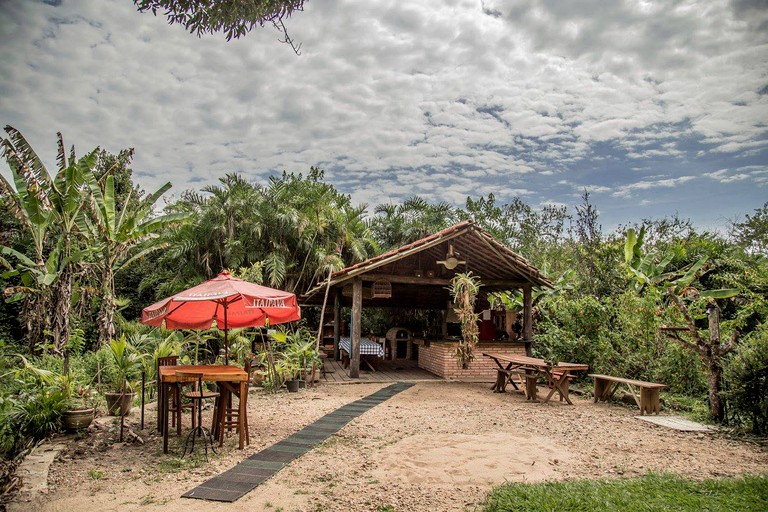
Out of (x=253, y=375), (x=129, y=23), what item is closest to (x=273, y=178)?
(x=253, y=375)

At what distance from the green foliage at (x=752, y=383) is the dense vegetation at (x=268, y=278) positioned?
0.02 metres

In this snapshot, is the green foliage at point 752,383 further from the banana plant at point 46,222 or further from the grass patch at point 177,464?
the banana plant at point 46,222

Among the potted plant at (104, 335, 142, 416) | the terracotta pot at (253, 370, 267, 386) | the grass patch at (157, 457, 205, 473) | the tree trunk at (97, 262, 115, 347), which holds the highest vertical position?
the tree trunk at (97, 262, 115, 347)

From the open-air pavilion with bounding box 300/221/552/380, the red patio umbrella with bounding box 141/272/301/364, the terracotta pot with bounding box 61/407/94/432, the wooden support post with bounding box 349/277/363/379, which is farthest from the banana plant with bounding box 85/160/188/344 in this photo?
the wooden support post with bounding box 349/277/363/379

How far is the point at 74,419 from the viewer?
6367 mm

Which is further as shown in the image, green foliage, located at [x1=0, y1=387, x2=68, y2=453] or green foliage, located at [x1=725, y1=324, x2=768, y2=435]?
green foliage, located at [x1=725, y1=324, x2=768, y2=435]

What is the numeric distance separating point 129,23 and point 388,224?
18.7 meters

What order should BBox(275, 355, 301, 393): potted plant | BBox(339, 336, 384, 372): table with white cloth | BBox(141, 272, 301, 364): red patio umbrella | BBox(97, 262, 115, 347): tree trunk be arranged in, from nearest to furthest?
BBox(141, 272, 301, 364): red patio umbrella < BBox(97, 262, 115, 347): tree trunk < BBox(275, 355, 301, 393): potted plant < BBox(339, 336, 384, 372): table with white cloth

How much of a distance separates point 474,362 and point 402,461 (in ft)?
25.4

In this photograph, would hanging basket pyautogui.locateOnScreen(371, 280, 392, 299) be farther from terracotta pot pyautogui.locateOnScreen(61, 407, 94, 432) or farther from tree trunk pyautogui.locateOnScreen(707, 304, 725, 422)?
terracotta pot pyautogui.locateOnScreen(61, 407, 94, 432)

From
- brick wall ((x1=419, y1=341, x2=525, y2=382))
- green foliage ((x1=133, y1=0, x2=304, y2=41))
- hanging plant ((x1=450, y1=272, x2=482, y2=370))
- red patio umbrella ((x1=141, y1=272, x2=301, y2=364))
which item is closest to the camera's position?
green foliage ((x1=133, y1=0, x2=304, y2=41))

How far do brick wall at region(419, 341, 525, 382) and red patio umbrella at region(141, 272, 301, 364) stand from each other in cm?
618

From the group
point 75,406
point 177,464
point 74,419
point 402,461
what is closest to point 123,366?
point 75,406

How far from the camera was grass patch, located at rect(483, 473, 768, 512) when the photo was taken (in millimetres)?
3980
